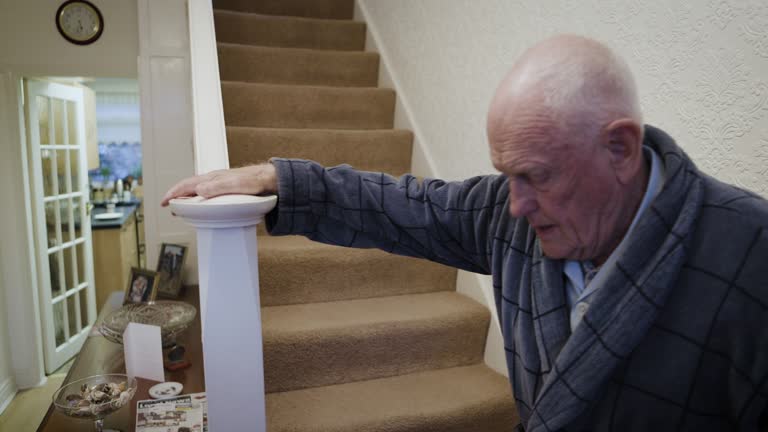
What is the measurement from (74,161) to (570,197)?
170 inches

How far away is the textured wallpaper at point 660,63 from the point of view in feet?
3.15

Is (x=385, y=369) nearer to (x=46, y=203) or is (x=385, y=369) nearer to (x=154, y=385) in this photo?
(x=154, y=385)

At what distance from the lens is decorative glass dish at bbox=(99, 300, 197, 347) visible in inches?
69.9

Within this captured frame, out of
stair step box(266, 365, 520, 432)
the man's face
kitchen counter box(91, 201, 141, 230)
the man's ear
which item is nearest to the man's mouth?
the man's face

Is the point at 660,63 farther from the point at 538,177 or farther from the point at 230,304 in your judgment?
the point at 230,304

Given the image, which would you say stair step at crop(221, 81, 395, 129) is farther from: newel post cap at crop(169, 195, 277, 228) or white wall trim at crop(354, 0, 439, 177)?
newel post cap at crop(169, 195, 277, 228)

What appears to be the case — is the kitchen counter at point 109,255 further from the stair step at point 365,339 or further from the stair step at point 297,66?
the stair step at point 365,339

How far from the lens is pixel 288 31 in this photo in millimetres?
2967

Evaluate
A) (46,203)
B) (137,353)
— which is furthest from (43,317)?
(137,353)

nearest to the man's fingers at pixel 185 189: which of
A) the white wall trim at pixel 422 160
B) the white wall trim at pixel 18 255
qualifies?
the white wall trim at pixel 422 160

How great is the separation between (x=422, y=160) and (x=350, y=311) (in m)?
0.85

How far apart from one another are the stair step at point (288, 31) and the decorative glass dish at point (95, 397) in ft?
6.68

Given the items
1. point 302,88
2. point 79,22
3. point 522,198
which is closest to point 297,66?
point 302,88

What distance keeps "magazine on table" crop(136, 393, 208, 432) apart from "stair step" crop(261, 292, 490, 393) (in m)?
0.24
